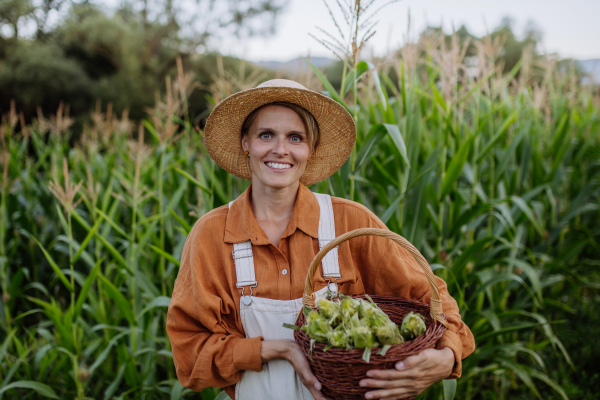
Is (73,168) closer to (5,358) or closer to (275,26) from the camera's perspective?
(5,358)

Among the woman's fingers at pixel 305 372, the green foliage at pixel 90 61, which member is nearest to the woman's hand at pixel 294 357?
the woman's fingers at pixel 305 372

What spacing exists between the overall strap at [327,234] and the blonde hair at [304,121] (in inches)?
8.7

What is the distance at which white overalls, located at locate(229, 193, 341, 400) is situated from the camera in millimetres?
1228

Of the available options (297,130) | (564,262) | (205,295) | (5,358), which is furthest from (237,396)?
(564,262)

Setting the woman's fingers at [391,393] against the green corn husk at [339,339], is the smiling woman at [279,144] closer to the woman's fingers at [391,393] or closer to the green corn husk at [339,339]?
the green corn husk at [339,339]

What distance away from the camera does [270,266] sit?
132 centimetres

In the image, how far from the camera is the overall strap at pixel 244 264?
1.28m

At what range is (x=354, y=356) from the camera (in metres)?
0.95

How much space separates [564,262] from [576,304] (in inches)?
19.3

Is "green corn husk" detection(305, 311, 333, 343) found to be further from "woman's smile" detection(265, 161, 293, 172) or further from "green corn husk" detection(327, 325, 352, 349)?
"woman's smile" detection(265, 161, 293, 172)

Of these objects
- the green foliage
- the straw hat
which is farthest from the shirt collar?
the green foliage

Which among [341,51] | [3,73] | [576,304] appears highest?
[3,73]

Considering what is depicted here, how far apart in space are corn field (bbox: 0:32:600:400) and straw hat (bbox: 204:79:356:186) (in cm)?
15

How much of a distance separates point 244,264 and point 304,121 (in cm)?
54
